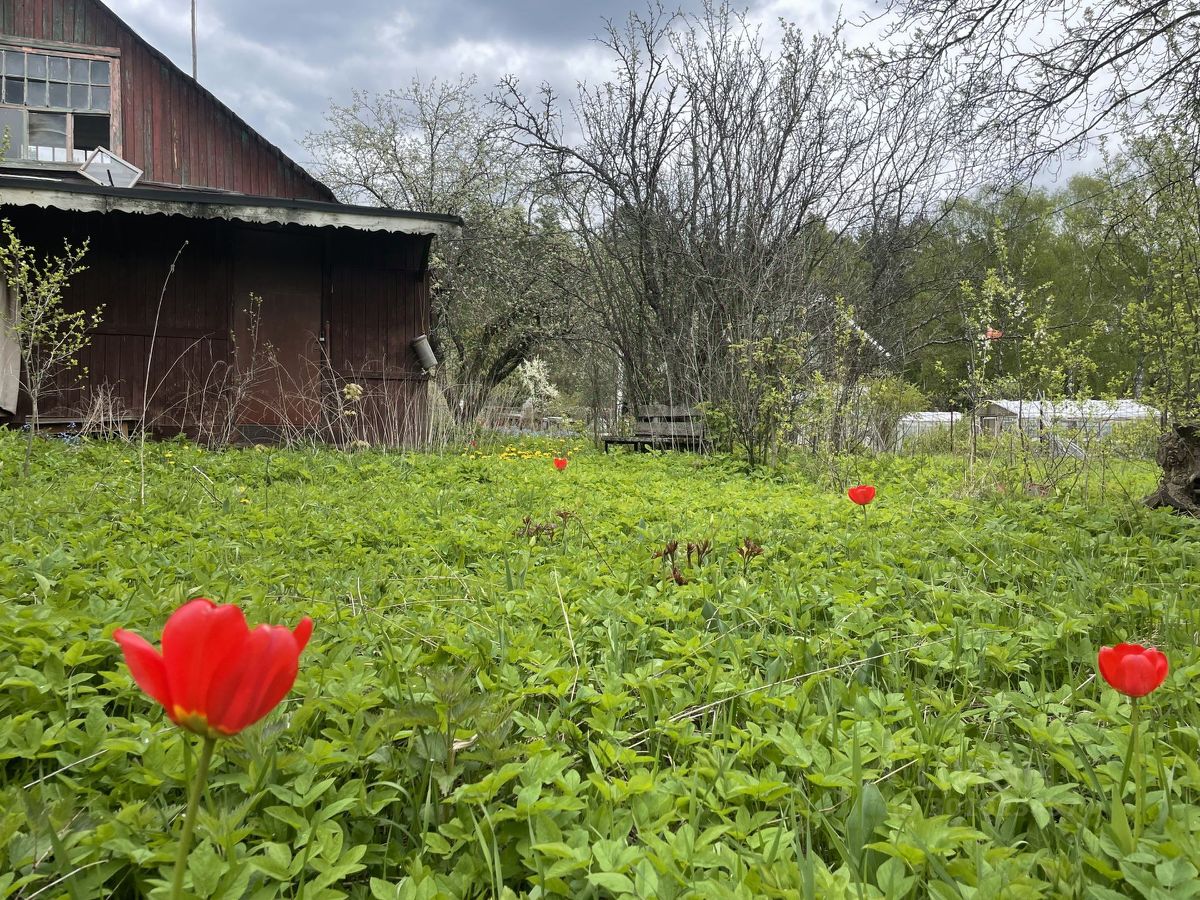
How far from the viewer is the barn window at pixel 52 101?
11102 millimetres

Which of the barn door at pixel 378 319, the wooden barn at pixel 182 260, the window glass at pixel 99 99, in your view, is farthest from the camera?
the window glass at pixel 99 99

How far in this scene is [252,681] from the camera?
62 cm

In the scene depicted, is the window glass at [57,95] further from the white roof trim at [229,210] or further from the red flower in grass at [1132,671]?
the red flower in grass at [1132,671]

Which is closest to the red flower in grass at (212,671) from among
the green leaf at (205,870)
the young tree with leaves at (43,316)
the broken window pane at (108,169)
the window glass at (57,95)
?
the green leaf at (205,870)

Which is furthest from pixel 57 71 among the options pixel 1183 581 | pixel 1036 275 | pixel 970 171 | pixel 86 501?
pixel 1036 275

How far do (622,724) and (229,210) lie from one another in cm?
847

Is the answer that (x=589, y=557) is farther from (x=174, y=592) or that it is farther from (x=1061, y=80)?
(x=1061, y=80)

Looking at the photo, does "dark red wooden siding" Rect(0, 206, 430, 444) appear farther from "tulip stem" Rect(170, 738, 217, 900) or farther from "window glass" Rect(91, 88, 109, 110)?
"tulip stem" Rect(170, 738, 217, 900)

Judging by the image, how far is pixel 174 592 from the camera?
204 centimetres

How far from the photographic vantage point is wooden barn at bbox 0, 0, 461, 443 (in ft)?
27.8

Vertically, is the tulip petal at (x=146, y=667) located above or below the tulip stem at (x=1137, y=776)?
above

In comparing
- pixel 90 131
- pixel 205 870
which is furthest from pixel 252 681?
pixel 90 131

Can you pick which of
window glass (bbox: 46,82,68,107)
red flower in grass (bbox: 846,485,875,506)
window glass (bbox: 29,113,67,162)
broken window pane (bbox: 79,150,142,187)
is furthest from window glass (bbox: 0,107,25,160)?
red flower in grass (bbox: 846,485,875,506)

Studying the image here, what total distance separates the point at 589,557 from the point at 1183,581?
6.81 feet
